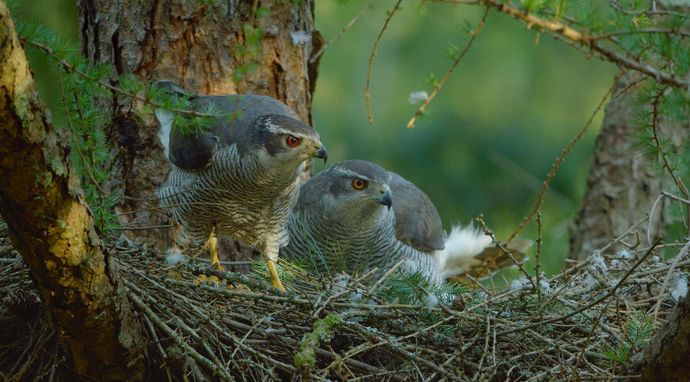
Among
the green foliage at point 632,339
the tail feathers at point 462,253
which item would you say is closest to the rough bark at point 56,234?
the green foliage at point 632,339

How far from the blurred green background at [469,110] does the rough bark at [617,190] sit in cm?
240

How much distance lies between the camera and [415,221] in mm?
5660

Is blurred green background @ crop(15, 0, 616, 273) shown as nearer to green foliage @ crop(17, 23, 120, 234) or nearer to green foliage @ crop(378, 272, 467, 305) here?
green foliage @ crop(378, 272, 467, 305)

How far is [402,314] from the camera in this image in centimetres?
364

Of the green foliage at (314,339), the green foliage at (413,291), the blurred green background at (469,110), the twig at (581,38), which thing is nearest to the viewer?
the twig at (581,38)

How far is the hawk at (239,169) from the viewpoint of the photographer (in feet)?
14.8

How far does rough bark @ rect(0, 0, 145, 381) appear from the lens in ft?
7.99

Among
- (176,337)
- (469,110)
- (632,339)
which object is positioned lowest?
(176,337)

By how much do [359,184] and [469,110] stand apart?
16.2ft

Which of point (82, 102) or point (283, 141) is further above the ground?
point (283, 141)

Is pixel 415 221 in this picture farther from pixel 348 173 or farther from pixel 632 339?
pixel 632 339

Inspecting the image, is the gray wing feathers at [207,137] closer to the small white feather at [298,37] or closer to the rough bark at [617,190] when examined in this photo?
the small white feather at [298,37]

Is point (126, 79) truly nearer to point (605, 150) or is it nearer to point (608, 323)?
point (608, 323)

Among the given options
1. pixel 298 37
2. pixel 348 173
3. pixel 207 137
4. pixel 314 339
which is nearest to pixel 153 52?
pixel 207 137
